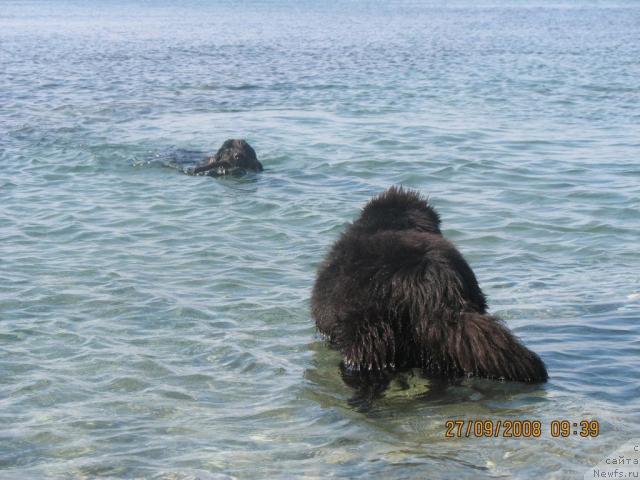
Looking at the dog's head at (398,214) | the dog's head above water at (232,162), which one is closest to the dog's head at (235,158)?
the dog's head above water at (232,162)

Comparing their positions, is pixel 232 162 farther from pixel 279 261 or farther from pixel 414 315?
pixel 414 315

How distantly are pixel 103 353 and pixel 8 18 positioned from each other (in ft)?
135

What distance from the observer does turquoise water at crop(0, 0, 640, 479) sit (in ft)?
13.8

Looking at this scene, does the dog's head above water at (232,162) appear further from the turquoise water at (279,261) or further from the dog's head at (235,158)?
the turquoise water at (279,261)

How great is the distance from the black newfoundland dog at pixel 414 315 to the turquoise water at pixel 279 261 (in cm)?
16

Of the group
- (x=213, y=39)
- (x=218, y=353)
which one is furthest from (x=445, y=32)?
(x=218, y=353)

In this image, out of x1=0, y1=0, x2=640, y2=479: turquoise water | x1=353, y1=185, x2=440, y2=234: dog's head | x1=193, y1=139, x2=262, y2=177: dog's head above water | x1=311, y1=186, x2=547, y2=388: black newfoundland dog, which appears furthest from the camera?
x1=193, y1=139, x2=262, y2=177: dog's head above water

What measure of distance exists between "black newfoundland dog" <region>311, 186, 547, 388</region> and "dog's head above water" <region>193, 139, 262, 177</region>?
5401 mm

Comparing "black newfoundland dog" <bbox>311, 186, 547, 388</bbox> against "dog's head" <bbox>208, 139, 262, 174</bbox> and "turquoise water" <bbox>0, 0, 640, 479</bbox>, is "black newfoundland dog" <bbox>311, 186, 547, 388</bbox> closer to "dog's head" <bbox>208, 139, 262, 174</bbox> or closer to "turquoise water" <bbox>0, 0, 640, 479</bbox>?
"turquoise water" <bbox>0, 0, 640, 479</bbox>

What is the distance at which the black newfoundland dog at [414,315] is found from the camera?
15.0ft

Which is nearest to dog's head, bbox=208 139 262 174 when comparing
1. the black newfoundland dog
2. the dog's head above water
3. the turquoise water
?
the dog's head above water

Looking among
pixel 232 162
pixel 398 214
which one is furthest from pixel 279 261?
pixel 232 162

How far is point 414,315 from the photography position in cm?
473

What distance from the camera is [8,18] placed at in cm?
4244
